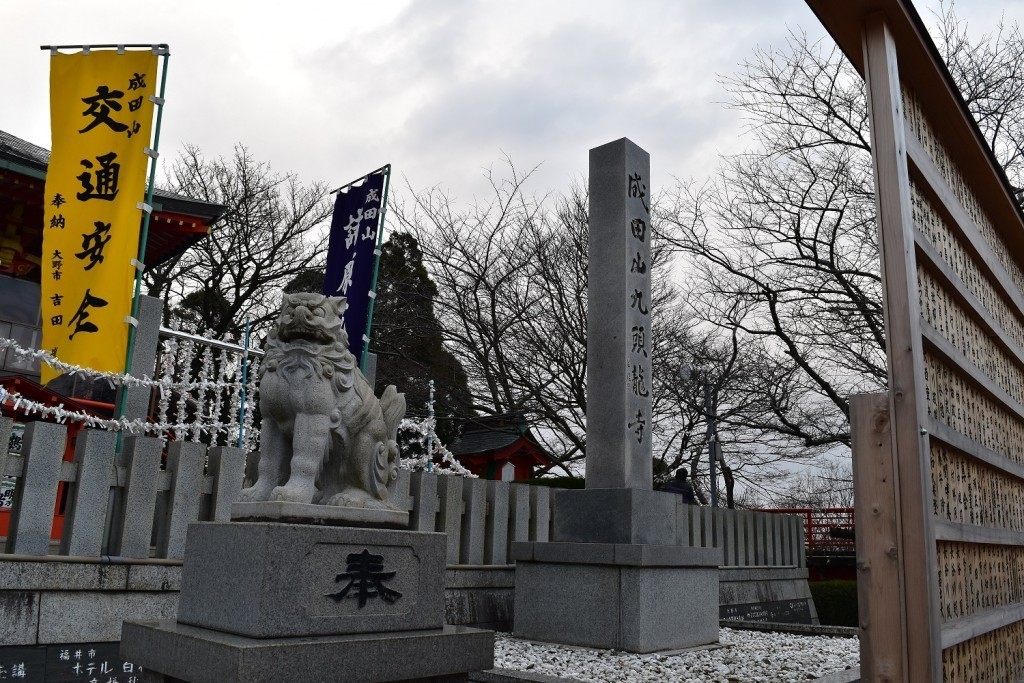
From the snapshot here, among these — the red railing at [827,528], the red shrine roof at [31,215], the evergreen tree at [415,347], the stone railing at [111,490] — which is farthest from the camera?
the red railing at [827,528]

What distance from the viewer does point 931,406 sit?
2.77 m

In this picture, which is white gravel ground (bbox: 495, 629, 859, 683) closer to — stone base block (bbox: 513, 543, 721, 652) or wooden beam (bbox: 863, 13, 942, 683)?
stone base block (bbox: 513, 543, 721, 652)

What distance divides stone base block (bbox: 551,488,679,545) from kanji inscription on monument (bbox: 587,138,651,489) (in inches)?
6.3

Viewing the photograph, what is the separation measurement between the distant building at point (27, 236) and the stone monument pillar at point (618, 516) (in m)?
6.61

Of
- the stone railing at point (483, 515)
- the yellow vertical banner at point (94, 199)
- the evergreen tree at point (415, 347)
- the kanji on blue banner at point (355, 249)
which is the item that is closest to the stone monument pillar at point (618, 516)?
the stone railing at point (483, 515)

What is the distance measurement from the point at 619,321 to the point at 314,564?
4.14m

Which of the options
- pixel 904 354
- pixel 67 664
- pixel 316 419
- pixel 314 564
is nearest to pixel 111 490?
pixel 67 664

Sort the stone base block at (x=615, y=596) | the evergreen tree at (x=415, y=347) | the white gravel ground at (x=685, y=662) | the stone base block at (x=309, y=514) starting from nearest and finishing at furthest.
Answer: the stone base block at (x=309, y=514)
the white gravel ground at (x=685, y=662)
the stone base block at (x=615, y=596)
the evergreen tree at (x=415, y=347)

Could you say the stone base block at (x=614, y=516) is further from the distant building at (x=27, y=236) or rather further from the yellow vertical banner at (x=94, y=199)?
the distant building at (x=27, y=236)

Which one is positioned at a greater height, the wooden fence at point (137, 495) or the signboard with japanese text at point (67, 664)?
the wooden fence at point (137, 495)

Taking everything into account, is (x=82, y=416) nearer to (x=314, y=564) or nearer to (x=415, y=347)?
(x=314, y=564)

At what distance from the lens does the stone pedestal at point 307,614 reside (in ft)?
11.2

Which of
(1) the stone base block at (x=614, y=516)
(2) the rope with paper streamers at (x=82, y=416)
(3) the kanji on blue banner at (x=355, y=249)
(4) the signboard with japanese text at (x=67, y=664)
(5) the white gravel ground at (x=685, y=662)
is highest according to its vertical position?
(3) the kanji on blue banner at (x=355, y=249)

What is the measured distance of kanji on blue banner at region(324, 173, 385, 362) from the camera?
9.20 meters
